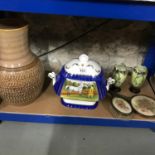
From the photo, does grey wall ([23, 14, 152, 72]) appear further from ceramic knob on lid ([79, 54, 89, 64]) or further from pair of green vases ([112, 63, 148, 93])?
ceramic knob on lid ([79, 54, 89, 64])

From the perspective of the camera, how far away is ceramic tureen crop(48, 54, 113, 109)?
0.88 metres

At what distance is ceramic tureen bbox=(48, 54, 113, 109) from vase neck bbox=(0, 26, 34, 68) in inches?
6.2

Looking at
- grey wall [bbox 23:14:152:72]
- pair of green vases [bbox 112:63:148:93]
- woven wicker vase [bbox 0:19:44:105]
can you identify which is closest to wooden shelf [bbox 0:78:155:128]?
woven wicker vase [bbox 0:19:44:105]

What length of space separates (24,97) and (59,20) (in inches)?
16.5

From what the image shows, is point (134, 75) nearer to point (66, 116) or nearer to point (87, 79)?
point (87, 79)

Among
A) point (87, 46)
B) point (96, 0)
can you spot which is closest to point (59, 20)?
point (87, 46)

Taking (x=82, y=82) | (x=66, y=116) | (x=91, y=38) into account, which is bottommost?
(x=66, y=116)

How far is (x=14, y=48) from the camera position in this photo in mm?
783

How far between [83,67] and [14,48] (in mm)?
259

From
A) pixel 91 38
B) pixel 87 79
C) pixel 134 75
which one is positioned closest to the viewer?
pixel 87 79

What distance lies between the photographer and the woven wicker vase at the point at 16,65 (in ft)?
2.52

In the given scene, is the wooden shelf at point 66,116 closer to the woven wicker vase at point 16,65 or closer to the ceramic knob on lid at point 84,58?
the woven wicker vase at point 16,65

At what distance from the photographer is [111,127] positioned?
3.32 feet

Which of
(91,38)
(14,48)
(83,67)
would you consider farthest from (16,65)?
(91,38)
